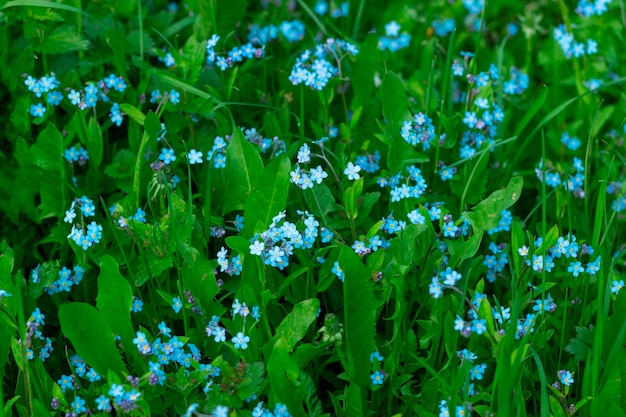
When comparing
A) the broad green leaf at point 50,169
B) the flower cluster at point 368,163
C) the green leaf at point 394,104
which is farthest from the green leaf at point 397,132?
the broad green leaf at point 50,169

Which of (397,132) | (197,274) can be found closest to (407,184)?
(397,132)

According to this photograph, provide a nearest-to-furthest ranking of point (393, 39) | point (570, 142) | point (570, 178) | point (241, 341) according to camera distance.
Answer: point (241, 341), point (570, 178), point (570, 142), point (393, 39)

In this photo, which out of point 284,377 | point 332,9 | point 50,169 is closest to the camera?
point 284,377

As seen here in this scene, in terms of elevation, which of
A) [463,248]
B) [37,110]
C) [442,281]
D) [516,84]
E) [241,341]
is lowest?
[241,341]

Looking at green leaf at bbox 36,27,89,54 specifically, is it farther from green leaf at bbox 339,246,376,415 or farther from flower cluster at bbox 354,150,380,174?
green leaf at bbox 339,246,376,415

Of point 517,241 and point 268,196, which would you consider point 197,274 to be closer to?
point 268,196

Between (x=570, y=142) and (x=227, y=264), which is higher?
(x=570, y=142)

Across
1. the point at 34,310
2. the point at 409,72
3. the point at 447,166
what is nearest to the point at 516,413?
the point at 447,166
